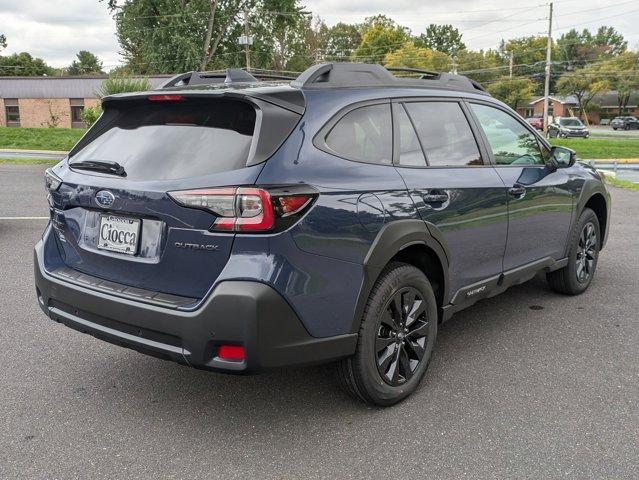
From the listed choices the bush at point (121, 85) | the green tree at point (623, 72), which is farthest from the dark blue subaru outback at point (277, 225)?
the green tree at point (623, 72)

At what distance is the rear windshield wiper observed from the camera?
306 cm

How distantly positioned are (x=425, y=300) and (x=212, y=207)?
142cm

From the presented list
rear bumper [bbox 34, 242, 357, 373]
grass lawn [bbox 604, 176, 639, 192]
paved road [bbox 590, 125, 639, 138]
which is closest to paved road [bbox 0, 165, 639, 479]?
rear bumper [bbox 34, 242, 357, 373]

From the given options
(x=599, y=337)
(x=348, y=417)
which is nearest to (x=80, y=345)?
(x=348, y=417)

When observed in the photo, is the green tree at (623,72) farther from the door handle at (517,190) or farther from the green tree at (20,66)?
the door handle at (517,190)

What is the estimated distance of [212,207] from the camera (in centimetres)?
266

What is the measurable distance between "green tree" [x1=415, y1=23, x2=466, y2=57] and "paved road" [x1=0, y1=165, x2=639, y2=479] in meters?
115

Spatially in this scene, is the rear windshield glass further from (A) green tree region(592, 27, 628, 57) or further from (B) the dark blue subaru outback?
(A) green tree region(592, 27, 628, 57)

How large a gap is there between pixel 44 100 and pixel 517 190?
51.0m

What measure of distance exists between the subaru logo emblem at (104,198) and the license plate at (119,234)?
6 cm

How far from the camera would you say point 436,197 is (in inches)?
137

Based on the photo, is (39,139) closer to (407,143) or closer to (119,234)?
(119,234)

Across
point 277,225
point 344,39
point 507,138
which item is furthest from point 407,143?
point 344,39

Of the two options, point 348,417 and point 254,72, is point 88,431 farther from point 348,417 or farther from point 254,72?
point 254,72
